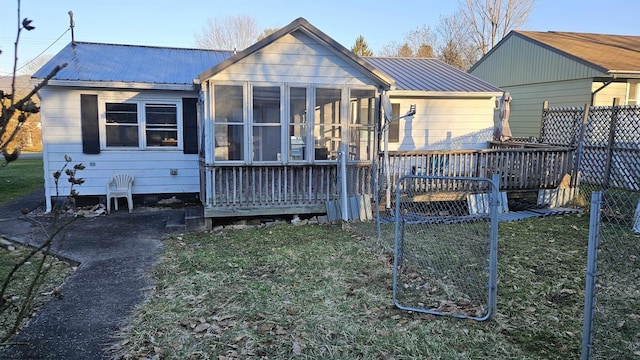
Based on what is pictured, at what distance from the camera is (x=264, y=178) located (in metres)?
8.30

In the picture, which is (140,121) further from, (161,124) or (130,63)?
(130,63)

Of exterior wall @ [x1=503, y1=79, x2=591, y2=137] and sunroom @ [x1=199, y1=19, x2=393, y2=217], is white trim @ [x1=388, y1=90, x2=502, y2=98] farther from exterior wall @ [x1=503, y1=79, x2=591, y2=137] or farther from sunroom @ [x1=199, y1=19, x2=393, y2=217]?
exterior wall @ [x1=503, y1=79, x2=591, y2=137]

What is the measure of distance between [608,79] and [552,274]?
415 inches

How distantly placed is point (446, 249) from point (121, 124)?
24.3ft

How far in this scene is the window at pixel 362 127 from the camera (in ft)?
28.4

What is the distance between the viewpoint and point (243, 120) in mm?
7938

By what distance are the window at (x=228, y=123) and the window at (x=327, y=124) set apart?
4.71 ft

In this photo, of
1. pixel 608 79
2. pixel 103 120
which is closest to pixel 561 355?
pixel 103 120

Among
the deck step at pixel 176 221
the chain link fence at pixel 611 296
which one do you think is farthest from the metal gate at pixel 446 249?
the deck step at pixel 176 221

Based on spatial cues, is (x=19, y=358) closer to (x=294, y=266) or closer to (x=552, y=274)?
(x=294, y=266)

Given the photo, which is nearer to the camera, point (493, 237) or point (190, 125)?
point (493, 237)

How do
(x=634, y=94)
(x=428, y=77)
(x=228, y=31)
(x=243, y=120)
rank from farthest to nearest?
(x=228, y=31) → (x=634, y=94) → (x=428, y=77) → (x=243, y=120)

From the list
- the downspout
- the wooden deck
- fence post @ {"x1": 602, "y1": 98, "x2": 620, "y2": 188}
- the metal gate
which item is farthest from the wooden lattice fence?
the metal gate

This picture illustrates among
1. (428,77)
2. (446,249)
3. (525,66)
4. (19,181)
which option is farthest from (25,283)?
(525,66)
